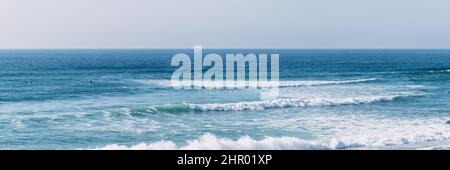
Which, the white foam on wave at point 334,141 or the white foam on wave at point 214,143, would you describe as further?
the white foam on wave at point 334,141

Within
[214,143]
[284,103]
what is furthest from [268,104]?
[214,143]

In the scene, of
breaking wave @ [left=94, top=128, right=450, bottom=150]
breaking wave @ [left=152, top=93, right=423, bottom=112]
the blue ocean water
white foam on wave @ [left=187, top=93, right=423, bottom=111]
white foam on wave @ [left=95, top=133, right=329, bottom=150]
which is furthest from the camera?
white foam on wave @ [left=187, top=93, right=423, bottom=111]

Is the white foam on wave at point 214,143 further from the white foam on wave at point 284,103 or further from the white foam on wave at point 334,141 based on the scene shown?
the white foam on wave at point 284,103

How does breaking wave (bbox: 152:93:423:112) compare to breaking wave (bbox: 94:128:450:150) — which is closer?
breaking wave (bbox: 94:128:450:150)

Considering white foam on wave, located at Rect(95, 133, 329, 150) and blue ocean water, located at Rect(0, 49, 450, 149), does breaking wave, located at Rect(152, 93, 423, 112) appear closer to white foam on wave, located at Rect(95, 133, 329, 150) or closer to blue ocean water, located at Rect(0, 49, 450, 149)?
blue ocean water, located at Rect(0, 49, 450, 149)

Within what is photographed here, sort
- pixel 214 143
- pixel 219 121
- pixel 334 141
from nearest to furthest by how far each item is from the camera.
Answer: pixel 334 141 → pixel 214 143 → pixel 219 121

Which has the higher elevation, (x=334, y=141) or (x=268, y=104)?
(x=334, y=141)

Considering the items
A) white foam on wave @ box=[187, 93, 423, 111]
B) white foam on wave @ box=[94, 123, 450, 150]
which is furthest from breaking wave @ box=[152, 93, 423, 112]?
white foam on wave @ box=[94, 123, 450, 150]

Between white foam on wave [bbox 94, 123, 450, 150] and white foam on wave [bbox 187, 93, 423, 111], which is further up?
white foam on wave [bbox 94, 123, 450, 150]

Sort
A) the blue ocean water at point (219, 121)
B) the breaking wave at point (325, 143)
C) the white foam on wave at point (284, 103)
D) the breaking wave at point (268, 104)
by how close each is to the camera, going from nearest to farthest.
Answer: the breaking wave at point (325, 143) → the blue ocean water at point (219, 121) → the breaking wave at point (268, 104) → the white foam on wave at point (284, 103)

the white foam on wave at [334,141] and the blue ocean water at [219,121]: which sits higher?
the white foam on wave at [334,141]

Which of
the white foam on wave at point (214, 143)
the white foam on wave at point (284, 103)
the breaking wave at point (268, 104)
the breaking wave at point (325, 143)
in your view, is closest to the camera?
the white foam on wave at point (214, 143)

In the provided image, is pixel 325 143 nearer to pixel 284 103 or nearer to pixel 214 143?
pixel 214 143

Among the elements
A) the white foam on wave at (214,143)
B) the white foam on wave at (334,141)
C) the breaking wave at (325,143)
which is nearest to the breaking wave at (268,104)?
the white foam on wave at (214,143)
